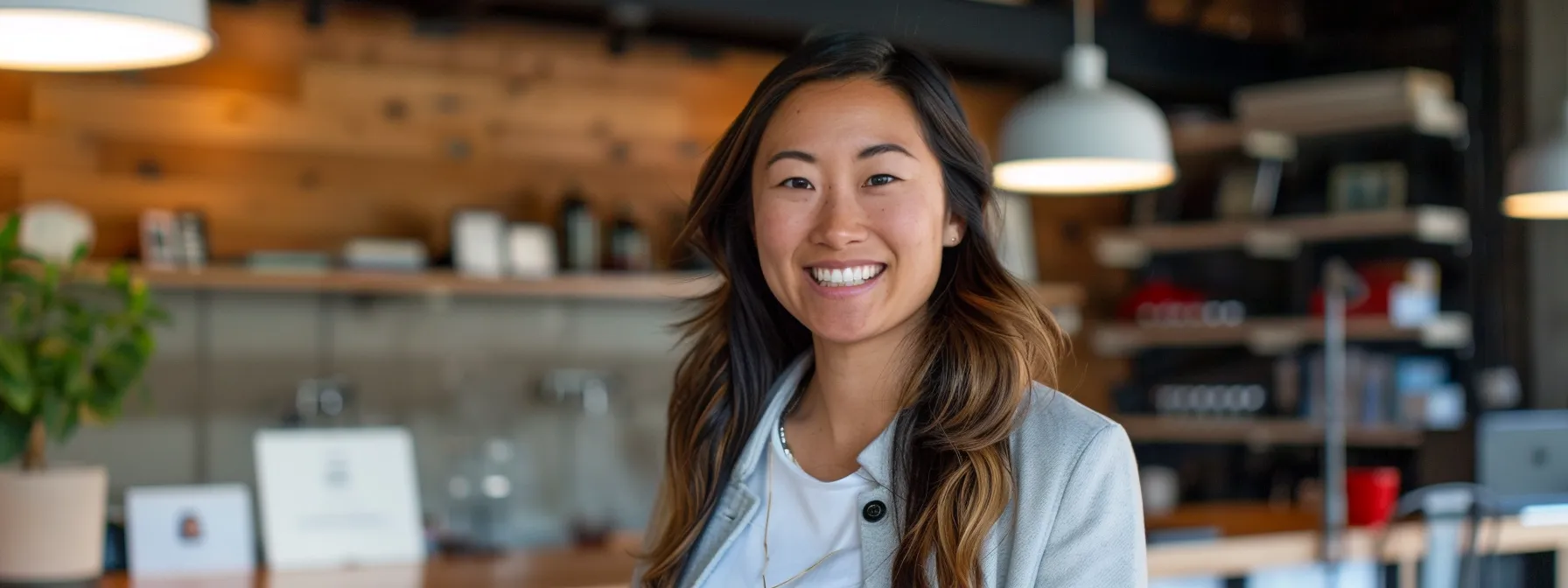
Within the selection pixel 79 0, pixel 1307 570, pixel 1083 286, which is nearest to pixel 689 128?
pixel 1083 286

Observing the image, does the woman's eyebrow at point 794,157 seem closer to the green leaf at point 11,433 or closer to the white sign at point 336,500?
the green leaf at point 11,433

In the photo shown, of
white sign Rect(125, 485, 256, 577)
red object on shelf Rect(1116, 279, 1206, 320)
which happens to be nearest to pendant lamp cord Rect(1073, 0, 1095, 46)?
red object on shelf Rect(1116, 279, 1206, 320)

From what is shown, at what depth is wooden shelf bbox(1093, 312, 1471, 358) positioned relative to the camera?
546 cm

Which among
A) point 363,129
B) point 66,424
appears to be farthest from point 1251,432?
point 66,424

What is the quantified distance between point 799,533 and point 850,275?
0.26 m

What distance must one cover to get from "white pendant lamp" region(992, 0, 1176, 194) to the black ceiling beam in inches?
32.5

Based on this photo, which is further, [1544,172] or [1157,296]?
[1157,296]

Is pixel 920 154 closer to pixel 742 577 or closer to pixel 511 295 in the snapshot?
pixel 742 577

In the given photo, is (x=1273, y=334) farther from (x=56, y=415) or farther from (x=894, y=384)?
(x=894, y=384)

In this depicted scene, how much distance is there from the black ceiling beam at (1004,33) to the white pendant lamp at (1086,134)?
0.83 meters

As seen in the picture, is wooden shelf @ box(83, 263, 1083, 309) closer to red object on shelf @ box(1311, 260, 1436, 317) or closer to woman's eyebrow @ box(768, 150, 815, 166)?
red object on shelf @ box(1311, 260, 1436, 317)

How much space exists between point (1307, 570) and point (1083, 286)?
319 cm

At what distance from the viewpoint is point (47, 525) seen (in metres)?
2.58

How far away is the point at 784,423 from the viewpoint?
161cm
